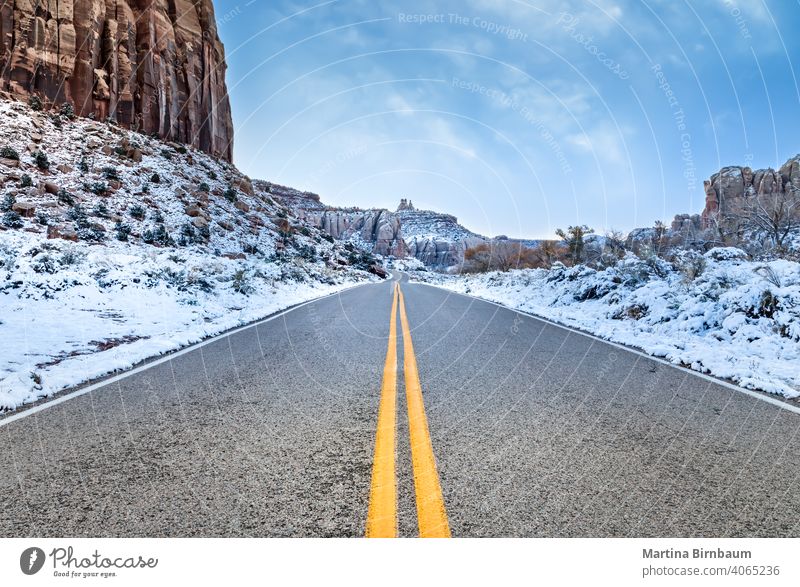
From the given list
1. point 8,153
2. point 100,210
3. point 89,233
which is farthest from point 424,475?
point 8,153

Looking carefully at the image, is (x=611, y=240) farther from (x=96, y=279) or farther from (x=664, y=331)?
(x=96, y=279)

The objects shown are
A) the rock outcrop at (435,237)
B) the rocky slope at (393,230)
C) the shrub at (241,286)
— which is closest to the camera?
the shrub at (241,286)

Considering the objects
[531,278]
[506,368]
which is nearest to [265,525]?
[506,368]

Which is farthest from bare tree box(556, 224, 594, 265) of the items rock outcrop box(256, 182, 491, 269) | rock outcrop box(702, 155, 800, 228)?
rock outcrop box(256, 182, 491, 269)

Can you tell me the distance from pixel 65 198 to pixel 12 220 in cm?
554

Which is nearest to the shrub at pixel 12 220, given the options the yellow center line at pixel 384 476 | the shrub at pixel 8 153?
the shrub at pixel 8 153

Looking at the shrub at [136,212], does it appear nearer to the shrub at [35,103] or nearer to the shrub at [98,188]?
the shrub at [98,188]

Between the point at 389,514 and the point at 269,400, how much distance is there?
7.37 ft

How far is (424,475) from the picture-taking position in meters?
2.35

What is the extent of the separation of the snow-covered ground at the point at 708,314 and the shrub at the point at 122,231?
19958 millimetres

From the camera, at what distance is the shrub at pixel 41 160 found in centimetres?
2489

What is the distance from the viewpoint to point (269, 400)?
3.87 metres
